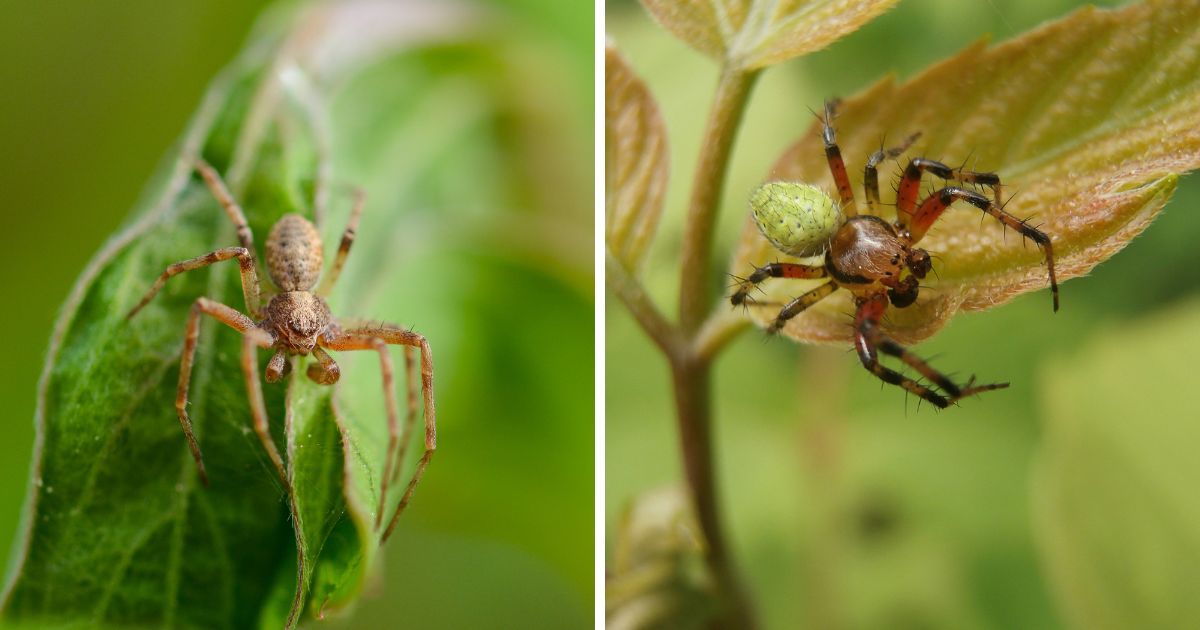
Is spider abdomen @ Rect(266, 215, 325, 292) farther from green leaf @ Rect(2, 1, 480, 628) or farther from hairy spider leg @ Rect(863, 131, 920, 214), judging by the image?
hairy spider leg @ Rect(863, 131, 920, 214)

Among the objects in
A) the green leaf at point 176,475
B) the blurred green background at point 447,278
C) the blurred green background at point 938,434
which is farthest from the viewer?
the blurred green background at point 447,278

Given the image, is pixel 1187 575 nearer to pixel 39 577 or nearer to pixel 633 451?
pixel 633 451

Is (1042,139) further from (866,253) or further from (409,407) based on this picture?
(409,407)

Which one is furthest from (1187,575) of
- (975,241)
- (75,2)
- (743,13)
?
(75,2)

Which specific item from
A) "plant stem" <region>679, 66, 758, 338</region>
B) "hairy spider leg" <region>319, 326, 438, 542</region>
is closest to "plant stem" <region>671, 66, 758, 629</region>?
"plant stem" <region>679, 66, 758, 338</region>

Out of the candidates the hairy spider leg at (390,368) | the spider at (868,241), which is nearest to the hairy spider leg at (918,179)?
the spider at (868,241)

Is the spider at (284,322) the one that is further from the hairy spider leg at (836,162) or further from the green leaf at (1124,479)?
the green leaf at (1124,479)

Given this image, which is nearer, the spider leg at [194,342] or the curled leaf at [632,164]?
the spider leg at [194,342]
